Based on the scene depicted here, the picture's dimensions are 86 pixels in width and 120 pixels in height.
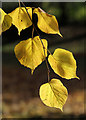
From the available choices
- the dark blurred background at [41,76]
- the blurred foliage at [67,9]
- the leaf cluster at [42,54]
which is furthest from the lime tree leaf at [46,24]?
the blurred foliage at [67,9]

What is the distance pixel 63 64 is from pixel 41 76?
342 centimetres

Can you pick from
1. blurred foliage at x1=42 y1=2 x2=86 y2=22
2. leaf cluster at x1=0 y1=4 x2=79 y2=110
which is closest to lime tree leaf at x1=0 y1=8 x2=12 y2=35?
leaf cluster at x1=0 y1=4 x2=79 y2=110

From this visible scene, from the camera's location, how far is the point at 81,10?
354 cm

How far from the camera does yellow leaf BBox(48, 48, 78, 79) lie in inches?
15.1

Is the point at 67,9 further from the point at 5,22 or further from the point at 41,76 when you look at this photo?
the point at 5,22

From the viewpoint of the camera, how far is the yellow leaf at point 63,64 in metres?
0.38

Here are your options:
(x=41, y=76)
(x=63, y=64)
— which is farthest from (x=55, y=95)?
(x=41, y=76)

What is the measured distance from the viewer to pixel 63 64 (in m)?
0.39

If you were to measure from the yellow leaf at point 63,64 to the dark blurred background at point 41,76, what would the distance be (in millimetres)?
1815

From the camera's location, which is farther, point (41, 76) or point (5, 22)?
point (41, 76)

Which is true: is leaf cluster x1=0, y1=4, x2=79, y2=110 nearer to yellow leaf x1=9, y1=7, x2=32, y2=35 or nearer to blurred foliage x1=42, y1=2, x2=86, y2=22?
yellow leaf x1=9, y1=7, x2=32, y2=35

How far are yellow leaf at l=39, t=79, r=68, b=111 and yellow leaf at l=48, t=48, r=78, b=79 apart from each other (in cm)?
2

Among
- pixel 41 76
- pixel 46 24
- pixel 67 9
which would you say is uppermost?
pixel 46 24

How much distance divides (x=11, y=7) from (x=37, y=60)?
2690mm
